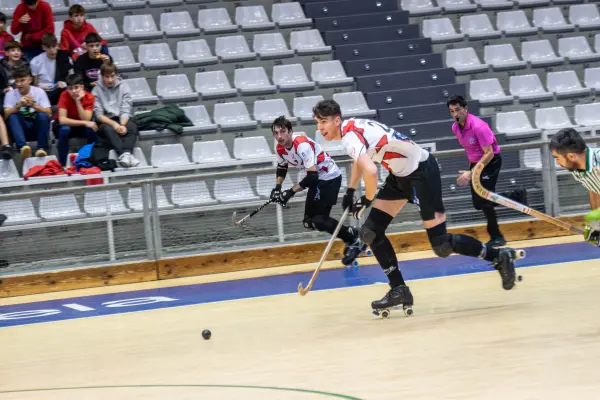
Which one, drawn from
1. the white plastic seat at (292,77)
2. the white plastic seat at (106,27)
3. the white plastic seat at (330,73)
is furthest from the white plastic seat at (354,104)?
the white plastic seat at (106,27)

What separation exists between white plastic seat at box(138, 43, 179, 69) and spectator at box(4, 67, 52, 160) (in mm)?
2208

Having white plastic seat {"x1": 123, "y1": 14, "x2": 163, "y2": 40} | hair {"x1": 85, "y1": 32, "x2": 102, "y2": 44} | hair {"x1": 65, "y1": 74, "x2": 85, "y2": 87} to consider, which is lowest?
hair {"x1": 65, "y1": 74, "x2": 85, "y2": 87}

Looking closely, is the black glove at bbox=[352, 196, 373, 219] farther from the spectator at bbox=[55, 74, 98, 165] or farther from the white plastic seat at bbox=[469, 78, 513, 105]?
the white plastic seat at bbox=[469, 78, 513, 105]

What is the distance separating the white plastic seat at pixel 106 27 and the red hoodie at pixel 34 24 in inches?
51.3

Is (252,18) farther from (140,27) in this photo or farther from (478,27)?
(478,27)

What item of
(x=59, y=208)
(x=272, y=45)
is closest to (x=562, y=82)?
(x=272, y=45)

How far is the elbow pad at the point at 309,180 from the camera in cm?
1095

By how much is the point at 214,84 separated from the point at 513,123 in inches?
170

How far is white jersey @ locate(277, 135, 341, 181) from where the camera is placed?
428 inches

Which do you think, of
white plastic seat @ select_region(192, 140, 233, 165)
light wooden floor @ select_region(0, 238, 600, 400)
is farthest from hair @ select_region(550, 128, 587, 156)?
white plastic seat @ select_region(192, 140, 233, 165)

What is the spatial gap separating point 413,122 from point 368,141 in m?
6.71

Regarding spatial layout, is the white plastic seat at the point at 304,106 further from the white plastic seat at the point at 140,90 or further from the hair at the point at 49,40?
the hair at the point at 49,40

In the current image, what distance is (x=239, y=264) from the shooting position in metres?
11.7

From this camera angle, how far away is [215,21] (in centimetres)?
1549
